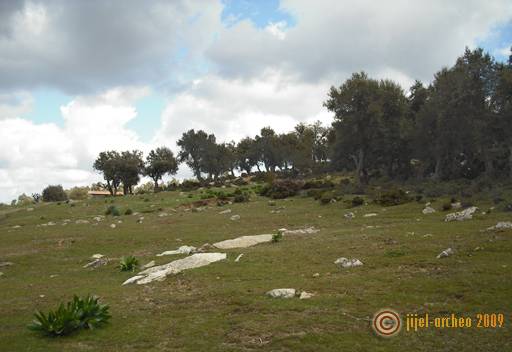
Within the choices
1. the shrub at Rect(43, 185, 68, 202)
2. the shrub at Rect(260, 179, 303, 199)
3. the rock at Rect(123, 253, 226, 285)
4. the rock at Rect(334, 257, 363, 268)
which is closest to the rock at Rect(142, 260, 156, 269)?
the rock at Rect(123, 253, 226, 285)

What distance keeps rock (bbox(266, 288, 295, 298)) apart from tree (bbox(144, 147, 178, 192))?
288ft

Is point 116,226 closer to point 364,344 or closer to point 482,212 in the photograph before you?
point 482,212

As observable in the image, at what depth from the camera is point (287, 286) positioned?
44.7ft

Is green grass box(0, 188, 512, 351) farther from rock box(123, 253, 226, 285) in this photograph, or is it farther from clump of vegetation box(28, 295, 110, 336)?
rock box(123, 253, 226, 285)

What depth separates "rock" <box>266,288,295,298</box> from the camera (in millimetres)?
12445

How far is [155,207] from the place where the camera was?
1982 inches

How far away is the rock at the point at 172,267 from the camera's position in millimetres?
16500

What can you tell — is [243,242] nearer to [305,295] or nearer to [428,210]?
[305,295]

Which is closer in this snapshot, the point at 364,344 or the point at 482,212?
the point at 364,344

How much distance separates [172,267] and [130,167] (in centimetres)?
8312

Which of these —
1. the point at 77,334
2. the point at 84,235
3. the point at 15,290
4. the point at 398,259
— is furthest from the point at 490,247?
the point at 84,235

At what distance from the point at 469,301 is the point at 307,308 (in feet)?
12.9

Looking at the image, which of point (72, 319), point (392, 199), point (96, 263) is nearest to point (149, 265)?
point (96, 263)

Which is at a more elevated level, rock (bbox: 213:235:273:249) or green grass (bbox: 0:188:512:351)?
rock (bbox: 213:235:273:249)
